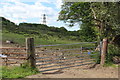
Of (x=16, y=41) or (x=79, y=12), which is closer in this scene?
(x=79, y=12)

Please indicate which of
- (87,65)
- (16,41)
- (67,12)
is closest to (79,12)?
(67,12)

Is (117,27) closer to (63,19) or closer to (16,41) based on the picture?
(63,19)

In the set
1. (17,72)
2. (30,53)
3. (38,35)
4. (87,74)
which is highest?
(38,35)

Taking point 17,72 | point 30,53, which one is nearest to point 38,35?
point 30,53

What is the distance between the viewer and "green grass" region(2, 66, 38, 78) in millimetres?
5098

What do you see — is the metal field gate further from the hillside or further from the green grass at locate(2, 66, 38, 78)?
the hillside

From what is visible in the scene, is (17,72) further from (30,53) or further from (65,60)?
(65,60)

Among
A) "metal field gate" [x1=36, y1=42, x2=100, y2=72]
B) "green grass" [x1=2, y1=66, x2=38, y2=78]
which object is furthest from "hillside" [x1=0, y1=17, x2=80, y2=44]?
"green grass" [x1=2, y1=66, x2=38, y2=78]

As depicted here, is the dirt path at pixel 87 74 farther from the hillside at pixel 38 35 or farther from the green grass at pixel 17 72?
the hillside at pixel 38 35

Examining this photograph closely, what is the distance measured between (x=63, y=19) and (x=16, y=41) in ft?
23.7

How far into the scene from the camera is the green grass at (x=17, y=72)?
201 inches

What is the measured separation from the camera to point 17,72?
5.45m

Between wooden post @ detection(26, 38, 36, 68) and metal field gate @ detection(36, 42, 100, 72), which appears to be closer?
wooden post @ detection(26, 38, 36, 68)

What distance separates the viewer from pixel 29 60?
18.7ft
